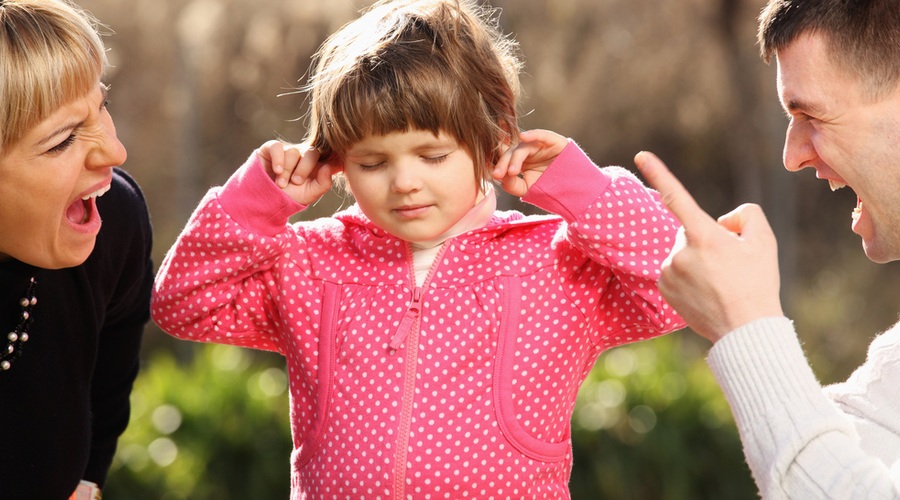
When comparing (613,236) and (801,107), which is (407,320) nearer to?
(613,236)

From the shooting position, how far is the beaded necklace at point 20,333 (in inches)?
98.1

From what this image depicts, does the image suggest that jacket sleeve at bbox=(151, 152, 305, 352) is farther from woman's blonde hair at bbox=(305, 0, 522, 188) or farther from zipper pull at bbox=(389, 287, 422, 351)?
zipper pull at bbox=(389, 287, 422, 351)

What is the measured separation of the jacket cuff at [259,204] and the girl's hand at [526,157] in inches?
17.4

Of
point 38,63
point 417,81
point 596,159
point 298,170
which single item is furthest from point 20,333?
point 596,159

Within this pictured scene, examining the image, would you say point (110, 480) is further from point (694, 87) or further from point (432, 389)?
point (694, 87)

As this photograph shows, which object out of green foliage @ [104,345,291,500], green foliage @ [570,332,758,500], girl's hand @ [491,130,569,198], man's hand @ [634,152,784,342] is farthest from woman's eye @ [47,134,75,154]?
green foliage @ [570,332,758,500]

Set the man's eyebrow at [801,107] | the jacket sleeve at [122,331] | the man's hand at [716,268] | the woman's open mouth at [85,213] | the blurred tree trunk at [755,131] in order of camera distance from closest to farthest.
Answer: the man's hand at [716,268]
the man's eyebrow at [801,107]
the woman's open mouth at [85,213]
the jacket sleeve at [122,331]
the blurred tree trunk at [755,131]

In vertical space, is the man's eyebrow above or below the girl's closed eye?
above

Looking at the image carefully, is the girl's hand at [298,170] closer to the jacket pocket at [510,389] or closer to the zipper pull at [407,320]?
the zipper pull at [407,320]

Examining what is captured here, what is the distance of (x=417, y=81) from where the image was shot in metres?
2.18

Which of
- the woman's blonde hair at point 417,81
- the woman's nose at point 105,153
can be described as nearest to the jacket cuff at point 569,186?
the woman's blonde hair at point 417,81

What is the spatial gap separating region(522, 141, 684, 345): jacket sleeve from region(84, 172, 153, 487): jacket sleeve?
109 centimetres

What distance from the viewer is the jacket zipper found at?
219 centimetres

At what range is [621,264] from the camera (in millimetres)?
2205
